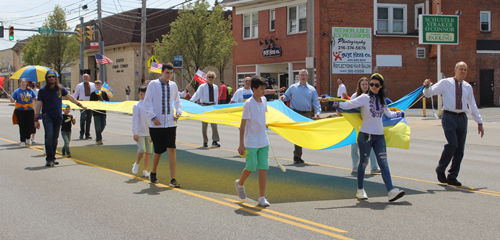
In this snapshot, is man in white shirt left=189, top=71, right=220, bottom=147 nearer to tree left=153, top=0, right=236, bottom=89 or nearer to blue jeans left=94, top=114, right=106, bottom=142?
blue jeans left=94, top=114, right=106, bottom=142

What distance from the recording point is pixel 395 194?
21.4 ft

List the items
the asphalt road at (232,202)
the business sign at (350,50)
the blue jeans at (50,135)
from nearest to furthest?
the asphalt road at (232,202) < the blue jeans at (50,135) < the business sign at (350,50)

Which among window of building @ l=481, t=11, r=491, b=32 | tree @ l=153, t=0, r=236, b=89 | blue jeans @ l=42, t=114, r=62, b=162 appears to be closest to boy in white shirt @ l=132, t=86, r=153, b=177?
blue jeans @ l=42, t=114, r=62, b=162

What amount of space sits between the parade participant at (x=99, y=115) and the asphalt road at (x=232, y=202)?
8.35 feet

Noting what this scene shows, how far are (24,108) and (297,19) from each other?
68.1ft

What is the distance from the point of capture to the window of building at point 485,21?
107ft

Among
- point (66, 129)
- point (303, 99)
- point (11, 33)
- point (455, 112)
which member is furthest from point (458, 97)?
point (11, 33)

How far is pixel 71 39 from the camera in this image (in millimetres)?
51781

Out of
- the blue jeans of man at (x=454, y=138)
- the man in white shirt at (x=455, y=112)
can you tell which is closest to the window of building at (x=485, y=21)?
the man in white shirt at (x=455, y=112)

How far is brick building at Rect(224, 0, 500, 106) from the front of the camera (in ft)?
98.0

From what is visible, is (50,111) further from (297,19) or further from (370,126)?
(297,19)

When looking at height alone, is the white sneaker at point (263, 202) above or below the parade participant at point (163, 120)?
below

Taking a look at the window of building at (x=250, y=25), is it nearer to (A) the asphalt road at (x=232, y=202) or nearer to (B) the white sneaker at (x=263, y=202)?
(A) the asphalt road at (x=232, y=202)

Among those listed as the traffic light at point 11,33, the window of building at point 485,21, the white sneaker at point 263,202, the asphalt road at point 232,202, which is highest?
the window of building at point 485,21
